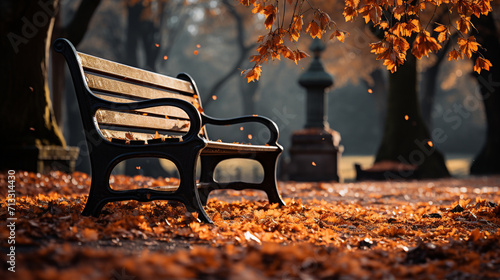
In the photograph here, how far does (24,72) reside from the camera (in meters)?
7.45

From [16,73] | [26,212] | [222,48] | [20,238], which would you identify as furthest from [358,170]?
[222,48]

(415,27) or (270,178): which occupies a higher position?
(415,27)

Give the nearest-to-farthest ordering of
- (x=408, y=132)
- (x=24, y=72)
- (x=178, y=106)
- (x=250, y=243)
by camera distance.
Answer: (x=250, y=243)
(x=178, y=106)
(x=24, y=72)
(x=408, y=132)

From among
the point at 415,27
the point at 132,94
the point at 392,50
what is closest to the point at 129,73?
the point at 132,94

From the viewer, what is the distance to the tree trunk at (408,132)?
1357cm

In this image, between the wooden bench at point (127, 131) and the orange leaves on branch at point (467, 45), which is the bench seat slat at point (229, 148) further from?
the orange leaves on branch at point (467, 45)

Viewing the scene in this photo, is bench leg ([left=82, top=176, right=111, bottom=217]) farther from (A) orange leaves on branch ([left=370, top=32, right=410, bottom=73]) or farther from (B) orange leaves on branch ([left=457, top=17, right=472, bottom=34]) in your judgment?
(B) orange leaves on branch ([left=457, top=17, right=472, bottom=34])

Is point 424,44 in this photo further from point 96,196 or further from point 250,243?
point 96,196

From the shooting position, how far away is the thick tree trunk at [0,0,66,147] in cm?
723

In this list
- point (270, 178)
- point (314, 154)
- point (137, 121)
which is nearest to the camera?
point (137, 121)

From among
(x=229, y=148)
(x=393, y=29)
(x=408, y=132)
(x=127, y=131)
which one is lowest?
(x=229, y=148)

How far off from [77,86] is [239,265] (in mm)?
2119

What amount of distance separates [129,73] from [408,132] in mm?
10327

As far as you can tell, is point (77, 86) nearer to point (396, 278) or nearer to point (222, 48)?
point (396, 278)
